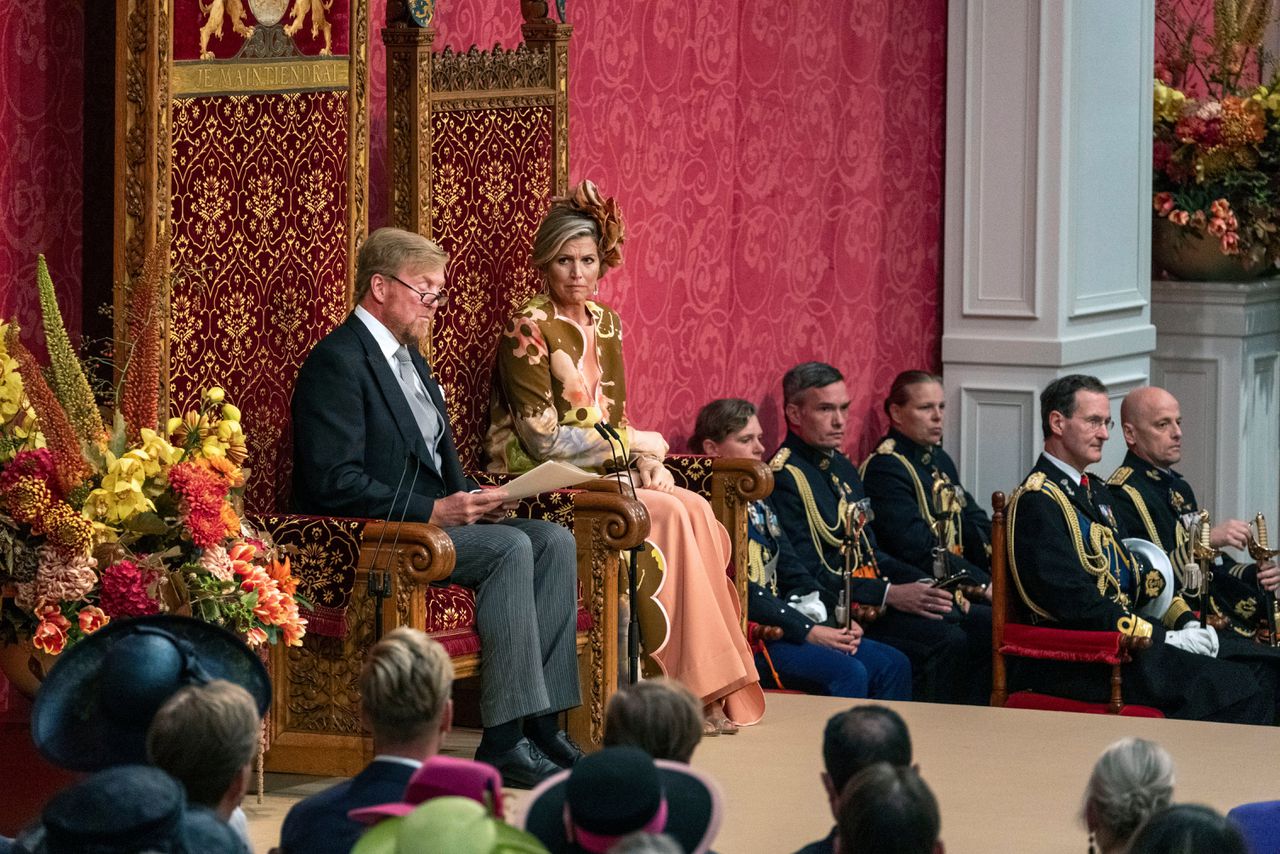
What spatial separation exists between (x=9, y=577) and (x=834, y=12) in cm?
425

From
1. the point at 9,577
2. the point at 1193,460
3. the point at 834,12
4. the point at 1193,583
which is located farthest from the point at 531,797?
the point at 1193,460

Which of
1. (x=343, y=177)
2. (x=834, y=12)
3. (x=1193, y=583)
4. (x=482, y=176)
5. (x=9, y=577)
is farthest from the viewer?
(x=834, y=12)

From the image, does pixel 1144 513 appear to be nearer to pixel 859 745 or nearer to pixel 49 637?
pixel 49 637

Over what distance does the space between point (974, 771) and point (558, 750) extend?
1.01 m

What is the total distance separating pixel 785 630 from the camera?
6.18 m

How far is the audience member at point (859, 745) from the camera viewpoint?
109 inches

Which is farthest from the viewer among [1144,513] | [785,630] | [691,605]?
[1144,513]

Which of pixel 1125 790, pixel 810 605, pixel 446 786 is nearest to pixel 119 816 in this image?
pixel 446 786

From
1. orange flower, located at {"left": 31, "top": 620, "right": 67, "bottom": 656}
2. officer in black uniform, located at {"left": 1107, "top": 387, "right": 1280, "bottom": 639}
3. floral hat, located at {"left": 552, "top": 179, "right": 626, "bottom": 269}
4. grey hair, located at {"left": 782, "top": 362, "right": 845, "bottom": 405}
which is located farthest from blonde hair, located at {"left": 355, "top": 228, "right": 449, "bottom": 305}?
officer in black uniform, located at {"left": 1107, "top": 387, "right": 1280, "bottom": 639}

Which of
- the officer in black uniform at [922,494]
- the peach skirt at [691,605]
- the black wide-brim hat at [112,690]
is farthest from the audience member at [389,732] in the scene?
the officer in black uniform at [922,494]

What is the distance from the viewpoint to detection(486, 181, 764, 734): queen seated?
5.55 m

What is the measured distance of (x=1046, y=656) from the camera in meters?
6.25

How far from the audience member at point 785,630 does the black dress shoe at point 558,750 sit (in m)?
1.12

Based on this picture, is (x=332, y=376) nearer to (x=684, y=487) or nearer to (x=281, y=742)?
(x=281, y=742)
